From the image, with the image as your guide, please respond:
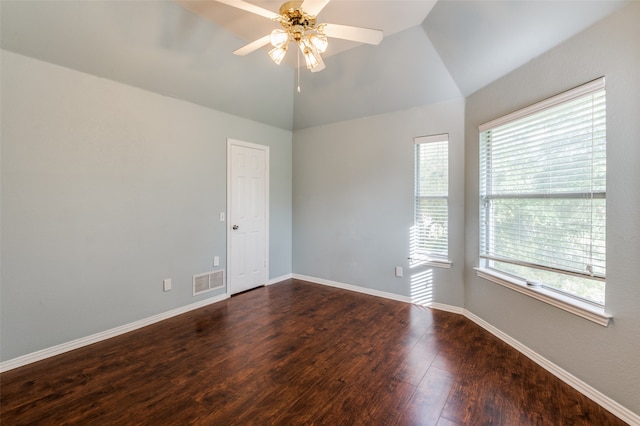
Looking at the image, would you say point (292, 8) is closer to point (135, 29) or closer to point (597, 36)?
point (135, 29)

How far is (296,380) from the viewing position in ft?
6.98

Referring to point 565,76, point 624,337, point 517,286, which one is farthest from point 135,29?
point 624,337

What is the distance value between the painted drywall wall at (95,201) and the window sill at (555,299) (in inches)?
130

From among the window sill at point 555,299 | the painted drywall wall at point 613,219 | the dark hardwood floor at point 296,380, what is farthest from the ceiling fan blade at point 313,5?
the window sill at point 555,299

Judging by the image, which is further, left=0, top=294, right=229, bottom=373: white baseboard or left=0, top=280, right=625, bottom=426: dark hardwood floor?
left=0, top=294, right=229, bottom=373: white baseboard

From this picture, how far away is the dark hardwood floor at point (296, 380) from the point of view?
1775 millimetres

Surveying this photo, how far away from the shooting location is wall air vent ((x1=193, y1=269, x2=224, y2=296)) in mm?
3566

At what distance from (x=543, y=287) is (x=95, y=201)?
4131 millimetres

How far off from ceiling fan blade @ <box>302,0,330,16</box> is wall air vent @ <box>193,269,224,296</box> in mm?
3105

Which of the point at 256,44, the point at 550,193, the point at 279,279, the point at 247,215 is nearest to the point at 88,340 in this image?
the point at 247,215

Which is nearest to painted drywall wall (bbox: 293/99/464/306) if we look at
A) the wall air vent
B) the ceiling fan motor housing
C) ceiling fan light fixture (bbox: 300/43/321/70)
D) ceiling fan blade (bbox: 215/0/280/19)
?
the wall air vent

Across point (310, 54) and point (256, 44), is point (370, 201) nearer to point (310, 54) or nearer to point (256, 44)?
point (310, 54)

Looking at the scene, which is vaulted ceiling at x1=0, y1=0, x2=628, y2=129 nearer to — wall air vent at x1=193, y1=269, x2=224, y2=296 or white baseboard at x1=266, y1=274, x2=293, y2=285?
wall air vent at x1=193, y1=269, x2=224, y2=296

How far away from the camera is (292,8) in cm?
188
